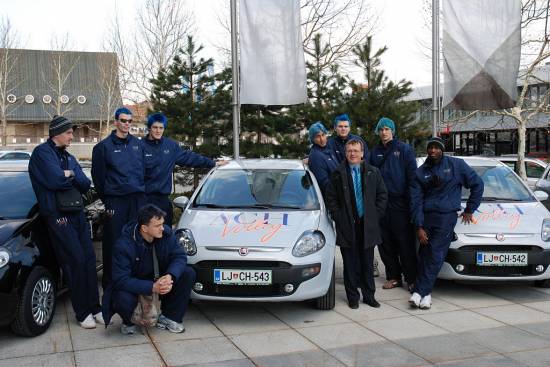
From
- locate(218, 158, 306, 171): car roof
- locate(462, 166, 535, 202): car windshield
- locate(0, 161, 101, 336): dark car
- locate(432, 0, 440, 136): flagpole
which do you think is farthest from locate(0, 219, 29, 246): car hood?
locate(432, 0, 440, 136): flagpole

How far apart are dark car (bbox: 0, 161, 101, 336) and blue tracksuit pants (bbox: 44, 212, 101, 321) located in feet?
0.47

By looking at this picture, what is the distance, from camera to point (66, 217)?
16.3 ft

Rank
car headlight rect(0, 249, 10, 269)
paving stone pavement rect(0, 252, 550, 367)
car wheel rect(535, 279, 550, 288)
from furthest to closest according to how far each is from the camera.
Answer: car wheel rect(535, 279, 550, 288) < car headlight rect(0, 249, 10, 269) < paving stone pavement rect(0, 252, 550, 367)

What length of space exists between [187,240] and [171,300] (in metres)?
0.60

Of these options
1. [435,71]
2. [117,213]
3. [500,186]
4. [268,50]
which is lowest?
[117,213]

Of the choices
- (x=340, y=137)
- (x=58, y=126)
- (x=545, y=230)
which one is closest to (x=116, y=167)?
(x=58, y=126)

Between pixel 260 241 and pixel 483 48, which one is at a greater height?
pixel 483 48

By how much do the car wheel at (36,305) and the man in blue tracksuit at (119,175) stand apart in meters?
0.84

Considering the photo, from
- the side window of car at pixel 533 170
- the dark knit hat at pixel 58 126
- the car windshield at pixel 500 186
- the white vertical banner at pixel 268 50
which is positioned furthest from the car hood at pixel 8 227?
the side window of car at pixel 533 170

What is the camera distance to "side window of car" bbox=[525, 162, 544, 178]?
14977mm

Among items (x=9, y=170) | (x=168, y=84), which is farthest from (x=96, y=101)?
(x=9, y=170)

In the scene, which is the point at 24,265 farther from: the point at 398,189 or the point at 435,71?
the point at 435,71

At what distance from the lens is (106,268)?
5723 millimetres

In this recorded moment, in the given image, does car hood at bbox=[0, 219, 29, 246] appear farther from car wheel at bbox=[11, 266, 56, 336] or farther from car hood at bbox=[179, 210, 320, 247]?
car hood at bbox=[179, 210, 320, 247]
